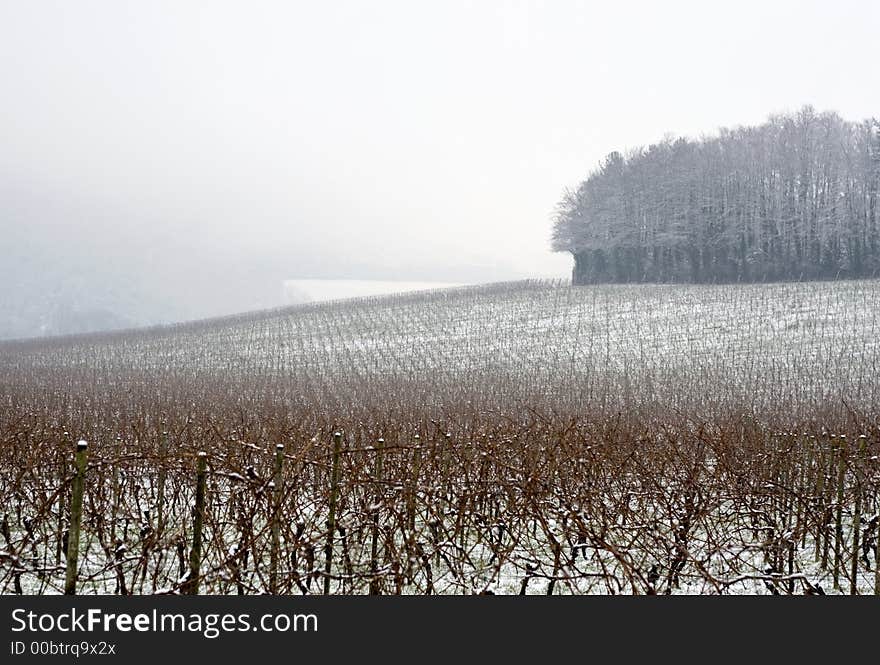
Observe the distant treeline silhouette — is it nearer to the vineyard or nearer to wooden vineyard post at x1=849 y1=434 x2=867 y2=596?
the vineyard

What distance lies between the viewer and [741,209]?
4297cm

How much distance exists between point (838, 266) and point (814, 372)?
22.8 metres

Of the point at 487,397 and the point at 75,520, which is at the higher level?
the point at 487,397

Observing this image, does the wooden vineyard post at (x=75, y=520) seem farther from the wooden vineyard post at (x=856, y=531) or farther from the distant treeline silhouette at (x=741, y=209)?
the distant treeline silhouette at (x=741, y=209)

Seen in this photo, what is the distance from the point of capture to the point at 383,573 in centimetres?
337

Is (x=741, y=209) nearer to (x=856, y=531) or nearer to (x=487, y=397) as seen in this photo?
(x=487, y=397)

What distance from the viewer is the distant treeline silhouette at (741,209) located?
40.2 meters

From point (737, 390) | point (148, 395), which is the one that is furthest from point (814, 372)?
point (148, 395)

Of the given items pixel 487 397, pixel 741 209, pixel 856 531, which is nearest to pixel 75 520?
pixel 856 531

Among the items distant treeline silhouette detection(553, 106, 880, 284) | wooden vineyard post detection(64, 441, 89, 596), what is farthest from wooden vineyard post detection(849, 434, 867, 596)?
distant treeline silhouette detection(553, 106, 880, 284)

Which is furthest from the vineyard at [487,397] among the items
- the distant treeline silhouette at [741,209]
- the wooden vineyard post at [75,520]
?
the distant treeline silhouette at [741,209]

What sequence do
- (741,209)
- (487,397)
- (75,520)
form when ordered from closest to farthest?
(75,520)
(487,397)
(741,209)

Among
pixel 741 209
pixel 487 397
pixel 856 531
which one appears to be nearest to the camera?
pixel 856 531

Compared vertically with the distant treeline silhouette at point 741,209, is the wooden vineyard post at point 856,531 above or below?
below
